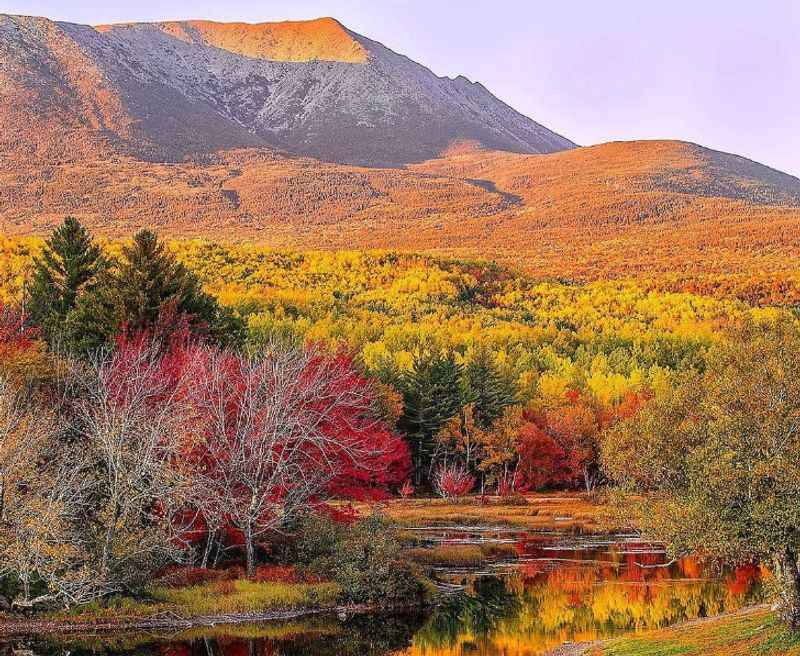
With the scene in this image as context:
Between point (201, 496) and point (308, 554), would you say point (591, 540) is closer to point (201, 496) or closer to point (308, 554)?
point (308, 554)

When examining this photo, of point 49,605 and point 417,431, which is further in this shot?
point 417,431

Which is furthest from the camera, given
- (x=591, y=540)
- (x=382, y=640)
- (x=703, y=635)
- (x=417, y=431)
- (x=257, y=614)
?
(x=417, y=431)

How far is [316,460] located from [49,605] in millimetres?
13402

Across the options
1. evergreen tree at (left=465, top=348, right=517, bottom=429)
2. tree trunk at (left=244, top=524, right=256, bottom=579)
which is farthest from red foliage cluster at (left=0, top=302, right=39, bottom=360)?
evergreen tree at (left=465, top=348, right=517, bottom=429)

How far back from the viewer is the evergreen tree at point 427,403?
86188mm

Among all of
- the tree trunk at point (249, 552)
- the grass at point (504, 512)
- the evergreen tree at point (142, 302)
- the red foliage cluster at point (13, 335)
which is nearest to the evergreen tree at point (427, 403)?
the grass at point (504, 512)

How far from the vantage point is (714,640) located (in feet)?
93.4

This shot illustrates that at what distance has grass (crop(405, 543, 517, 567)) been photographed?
168ft

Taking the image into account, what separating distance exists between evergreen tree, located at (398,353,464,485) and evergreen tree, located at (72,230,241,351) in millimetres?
28327

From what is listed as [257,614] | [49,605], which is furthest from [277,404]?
[49,605]

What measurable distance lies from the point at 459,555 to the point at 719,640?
2539 cm

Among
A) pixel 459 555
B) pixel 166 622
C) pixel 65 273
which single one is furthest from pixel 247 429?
pixel 65 273

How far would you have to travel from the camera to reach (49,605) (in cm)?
3575

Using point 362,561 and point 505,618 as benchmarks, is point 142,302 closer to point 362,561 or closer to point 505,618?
point 362,561
